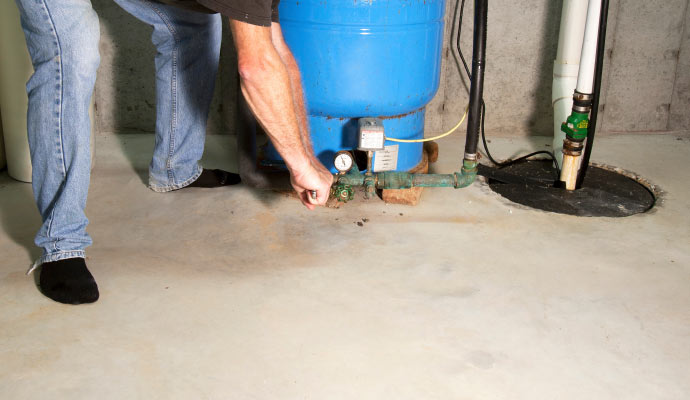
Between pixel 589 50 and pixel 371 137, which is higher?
pixel 589 50

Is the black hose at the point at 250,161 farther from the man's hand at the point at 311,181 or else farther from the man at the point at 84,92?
the man's hand at the point at 311,181

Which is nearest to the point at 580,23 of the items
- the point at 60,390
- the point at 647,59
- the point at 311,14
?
the point at 647,59

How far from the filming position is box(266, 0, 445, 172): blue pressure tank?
1.91 metres

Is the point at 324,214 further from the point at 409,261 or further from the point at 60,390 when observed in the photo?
the point at 60,390

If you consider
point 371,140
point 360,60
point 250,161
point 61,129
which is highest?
point 360,60

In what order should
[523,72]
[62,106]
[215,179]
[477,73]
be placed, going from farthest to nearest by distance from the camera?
[523,72]
[215,179]
[477,73]
[62,106]

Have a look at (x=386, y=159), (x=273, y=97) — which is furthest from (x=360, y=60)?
(x=273, y=97)

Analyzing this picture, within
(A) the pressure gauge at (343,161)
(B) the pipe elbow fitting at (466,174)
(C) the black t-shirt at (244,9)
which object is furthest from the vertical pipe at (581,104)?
(C) the black t-shirt at (244,9)

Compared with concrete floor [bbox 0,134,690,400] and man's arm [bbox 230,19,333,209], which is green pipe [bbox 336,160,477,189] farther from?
man's arm [bbox 230,19,333,209]

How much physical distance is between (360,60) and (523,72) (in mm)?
1002

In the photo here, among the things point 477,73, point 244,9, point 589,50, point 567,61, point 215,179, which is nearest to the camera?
point 244,9

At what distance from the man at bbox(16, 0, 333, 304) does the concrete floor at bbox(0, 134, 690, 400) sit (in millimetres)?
134

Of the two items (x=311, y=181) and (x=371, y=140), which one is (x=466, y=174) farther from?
(x=311, y=181)

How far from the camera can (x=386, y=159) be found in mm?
2123
